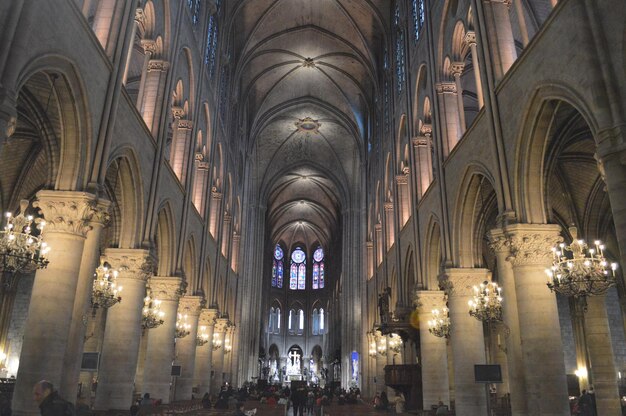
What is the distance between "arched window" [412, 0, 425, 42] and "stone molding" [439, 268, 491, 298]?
408 inches

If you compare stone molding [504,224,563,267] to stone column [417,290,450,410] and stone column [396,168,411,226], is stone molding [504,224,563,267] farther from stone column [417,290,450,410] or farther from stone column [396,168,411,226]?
stone column [396,168,411,226]

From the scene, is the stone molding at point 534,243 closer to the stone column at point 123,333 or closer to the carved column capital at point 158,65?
the stone column at point 123,333

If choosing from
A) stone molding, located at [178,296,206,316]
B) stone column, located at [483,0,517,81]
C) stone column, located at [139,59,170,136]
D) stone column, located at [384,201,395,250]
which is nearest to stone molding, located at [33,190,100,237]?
stone column, located at [139,59,170,136]

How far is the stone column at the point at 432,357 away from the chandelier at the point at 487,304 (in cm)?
429

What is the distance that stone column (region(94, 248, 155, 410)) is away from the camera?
1326cm

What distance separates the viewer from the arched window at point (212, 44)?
23.3 meters

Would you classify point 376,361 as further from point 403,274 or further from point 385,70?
point 385,70

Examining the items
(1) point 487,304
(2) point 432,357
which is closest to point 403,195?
(2) point 432,357

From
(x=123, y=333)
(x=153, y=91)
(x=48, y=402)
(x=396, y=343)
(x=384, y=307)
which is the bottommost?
(x=48, y=402)

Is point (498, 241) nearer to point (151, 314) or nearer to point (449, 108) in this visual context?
point (449, 108)

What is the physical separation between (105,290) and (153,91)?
6580 mm

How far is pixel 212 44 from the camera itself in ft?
79.5

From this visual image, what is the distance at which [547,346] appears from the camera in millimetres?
10000

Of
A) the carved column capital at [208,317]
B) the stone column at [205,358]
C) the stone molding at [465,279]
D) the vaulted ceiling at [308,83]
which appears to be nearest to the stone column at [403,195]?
the stone molding at [465,279]
